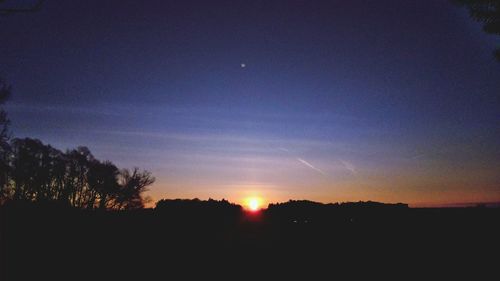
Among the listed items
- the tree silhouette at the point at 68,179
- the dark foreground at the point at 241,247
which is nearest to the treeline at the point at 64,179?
the tree silhouette at the point at 68,179

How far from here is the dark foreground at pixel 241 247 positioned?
30.3 ft

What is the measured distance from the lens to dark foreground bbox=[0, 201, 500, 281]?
9250 millimetres

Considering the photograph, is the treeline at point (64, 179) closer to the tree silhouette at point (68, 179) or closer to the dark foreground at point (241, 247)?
the tree silhouette at point (68, 179)

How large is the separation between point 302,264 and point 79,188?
144 ft

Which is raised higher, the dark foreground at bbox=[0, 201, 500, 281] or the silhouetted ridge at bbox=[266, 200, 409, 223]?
the silhouetted ridge at bbox=[266, 200, 409, 223]

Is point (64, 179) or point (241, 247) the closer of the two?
point (241, 247)

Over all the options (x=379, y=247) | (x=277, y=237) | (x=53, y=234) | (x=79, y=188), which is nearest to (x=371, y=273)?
(x=379, y=247)

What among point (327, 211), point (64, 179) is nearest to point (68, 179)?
point (64, 179)

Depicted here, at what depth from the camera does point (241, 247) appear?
1162cm

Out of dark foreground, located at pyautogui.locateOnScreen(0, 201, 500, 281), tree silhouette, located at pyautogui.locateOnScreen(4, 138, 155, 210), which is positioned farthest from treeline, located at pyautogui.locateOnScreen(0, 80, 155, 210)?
A: dark foreground, located at pyautogui.locateOnScreen(0, 201, 500, 281)

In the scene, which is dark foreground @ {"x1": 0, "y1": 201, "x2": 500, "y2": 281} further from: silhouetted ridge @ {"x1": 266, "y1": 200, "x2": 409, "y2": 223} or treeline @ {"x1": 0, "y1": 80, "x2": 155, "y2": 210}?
treeline @ {"x1": 0, "y1": 80, "x2": 155, "y2": 210}

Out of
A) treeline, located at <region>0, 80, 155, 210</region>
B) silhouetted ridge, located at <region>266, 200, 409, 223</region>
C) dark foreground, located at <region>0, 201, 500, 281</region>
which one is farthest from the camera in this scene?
treeline, located at <region>0, 80, 155, 210</region>

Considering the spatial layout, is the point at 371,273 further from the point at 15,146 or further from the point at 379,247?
the point at 15,146

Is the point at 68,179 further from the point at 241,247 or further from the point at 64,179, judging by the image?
the point at 241,247
